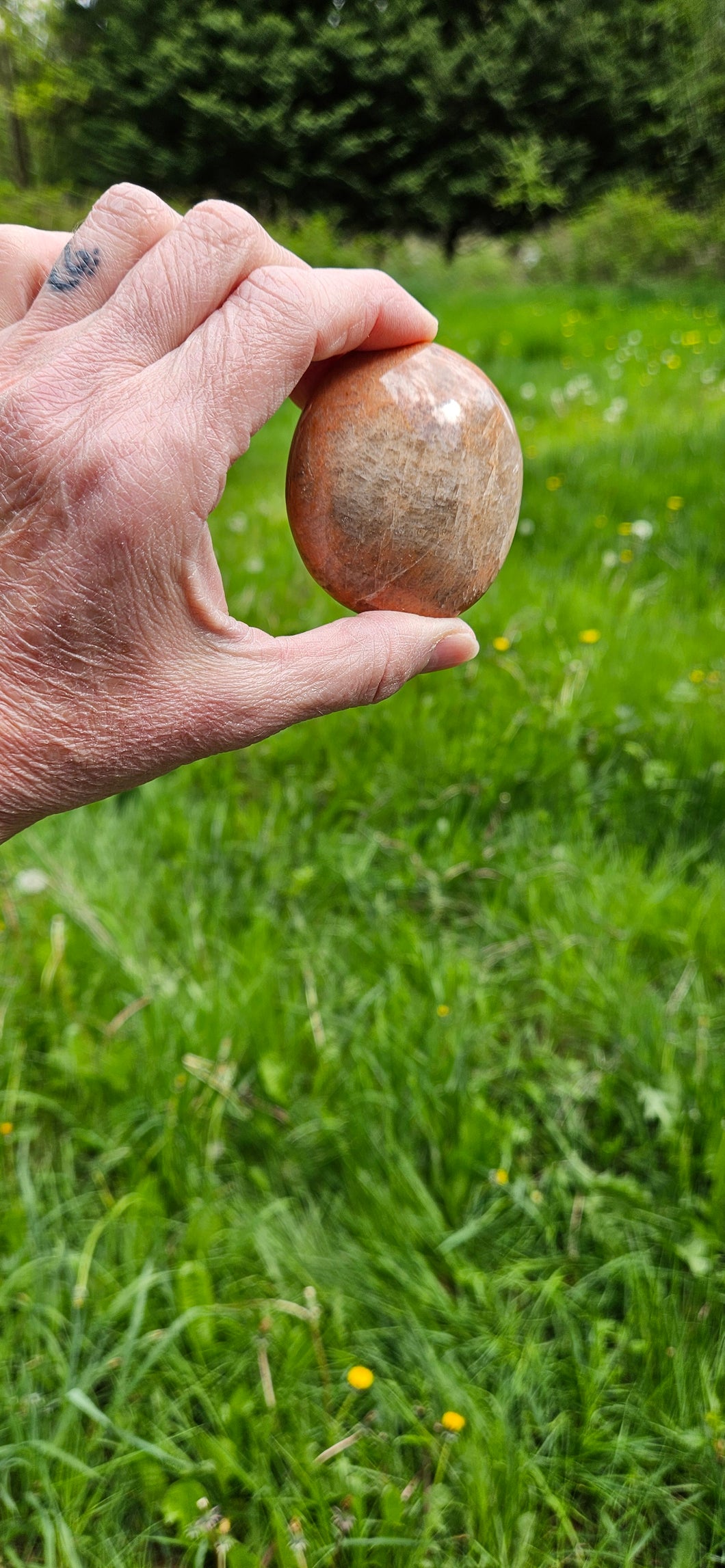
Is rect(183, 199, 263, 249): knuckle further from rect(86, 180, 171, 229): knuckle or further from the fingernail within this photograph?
the fingernail

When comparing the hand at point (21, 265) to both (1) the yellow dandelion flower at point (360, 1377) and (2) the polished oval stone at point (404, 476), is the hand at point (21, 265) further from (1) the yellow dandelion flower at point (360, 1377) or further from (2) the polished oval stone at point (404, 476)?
(1) the yellow dandelion flower at point (360, 1377)

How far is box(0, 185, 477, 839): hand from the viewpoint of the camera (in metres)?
1.03

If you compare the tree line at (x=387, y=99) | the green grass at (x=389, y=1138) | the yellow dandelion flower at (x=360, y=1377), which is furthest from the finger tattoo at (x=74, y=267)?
the tree line at (x=387, y=99)

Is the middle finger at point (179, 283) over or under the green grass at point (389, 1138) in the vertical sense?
over

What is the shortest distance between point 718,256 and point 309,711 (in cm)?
1772

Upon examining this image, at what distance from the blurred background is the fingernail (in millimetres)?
863

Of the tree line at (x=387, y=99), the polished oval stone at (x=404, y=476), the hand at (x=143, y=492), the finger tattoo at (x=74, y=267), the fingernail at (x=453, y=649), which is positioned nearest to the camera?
the hand at (x=143, y=492)

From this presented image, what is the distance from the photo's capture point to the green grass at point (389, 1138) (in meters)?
1.44

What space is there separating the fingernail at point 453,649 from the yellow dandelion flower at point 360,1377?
105 cm

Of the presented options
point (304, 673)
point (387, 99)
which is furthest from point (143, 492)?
point (387, 99)

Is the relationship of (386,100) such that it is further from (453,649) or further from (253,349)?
(253,349)

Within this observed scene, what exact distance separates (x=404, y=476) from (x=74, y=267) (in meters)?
0.45

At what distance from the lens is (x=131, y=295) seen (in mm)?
1093

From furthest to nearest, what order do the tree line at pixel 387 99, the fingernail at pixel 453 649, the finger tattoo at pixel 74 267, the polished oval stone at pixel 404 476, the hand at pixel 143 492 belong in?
the tree line at pixel 387 99 → the fingernail at pixel 453 649 → the polished oval stone at pixel 404 476 → the finger tattoo at pixel 74 267 → the hand at pixel 143 492
